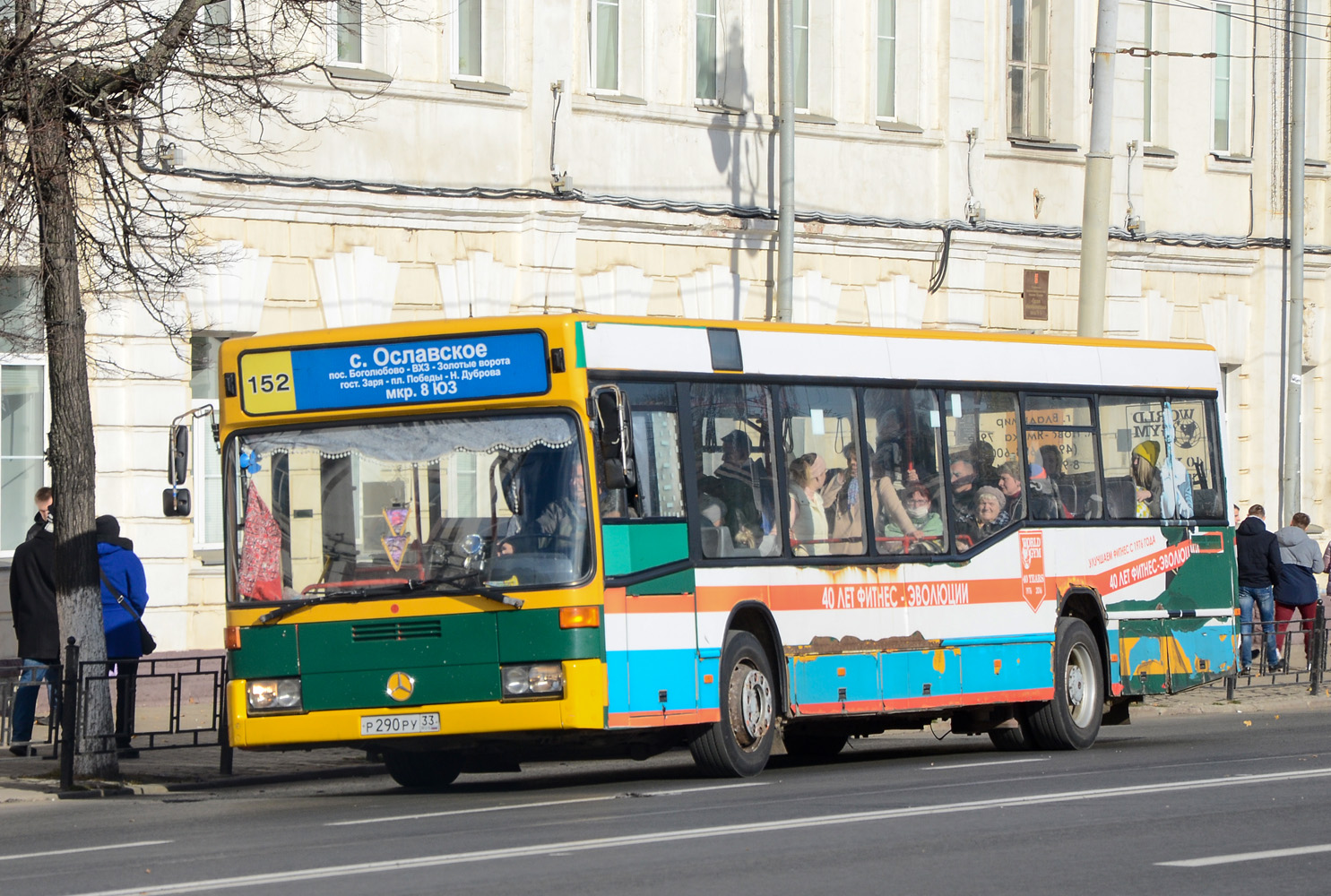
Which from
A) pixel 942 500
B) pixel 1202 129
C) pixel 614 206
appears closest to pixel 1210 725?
pixel 942 500

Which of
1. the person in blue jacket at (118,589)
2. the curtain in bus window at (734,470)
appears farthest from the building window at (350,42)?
the curtain in bus window at (734,470)

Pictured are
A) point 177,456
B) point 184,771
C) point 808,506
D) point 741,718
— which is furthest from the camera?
point 184,771

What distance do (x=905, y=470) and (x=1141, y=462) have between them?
116 inches

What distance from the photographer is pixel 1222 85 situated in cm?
3291

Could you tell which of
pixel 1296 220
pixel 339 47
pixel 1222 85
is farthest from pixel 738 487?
pixel 1222 85

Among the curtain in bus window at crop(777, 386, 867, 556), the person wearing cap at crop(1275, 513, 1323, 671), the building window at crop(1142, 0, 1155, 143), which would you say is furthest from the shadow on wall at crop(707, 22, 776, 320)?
the curtain in bus window at crop(777, 386, 867, 556)

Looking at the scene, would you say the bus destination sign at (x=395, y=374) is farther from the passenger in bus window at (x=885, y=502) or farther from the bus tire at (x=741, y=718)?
the passenger in bus window at (x=885, y=502)

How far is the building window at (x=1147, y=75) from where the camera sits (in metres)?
31.8

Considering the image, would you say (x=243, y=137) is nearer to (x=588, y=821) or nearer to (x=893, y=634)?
(x=893, y=634)

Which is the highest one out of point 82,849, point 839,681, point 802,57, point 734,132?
point 802,57

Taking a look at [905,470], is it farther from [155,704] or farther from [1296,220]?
[1296,220]

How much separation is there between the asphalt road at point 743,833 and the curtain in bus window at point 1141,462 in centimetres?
260

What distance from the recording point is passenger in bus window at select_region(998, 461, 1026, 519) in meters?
17.0

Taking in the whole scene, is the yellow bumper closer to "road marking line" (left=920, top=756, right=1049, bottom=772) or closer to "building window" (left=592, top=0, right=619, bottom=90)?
"road marking line" (left=920, top=756, right=1049, bottom=772)
